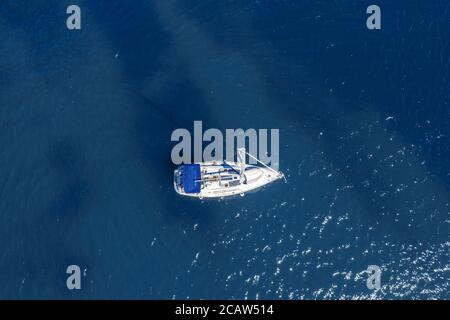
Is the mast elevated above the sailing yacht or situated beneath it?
elevated above

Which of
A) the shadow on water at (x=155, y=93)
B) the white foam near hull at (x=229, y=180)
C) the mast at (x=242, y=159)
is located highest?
the shadow on water at (x=155, y=93)

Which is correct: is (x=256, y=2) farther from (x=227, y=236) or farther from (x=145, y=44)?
(x=227, y=236)

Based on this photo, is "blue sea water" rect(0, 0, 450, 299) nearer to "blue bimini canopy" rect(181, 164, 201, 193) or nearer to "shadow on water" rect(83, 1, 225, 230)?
"shadow on water" rect(83, 1, 225, 230)

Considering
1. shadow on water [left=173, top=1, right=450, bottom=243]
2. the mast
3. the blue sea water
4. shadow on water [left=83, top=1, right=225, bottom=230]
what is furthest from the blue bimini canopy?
shadow on water [left=173, top=1, right=450, bottom=243]

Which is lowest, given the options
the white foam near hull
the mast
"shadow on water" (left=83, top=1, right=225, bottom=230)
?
the white foam near hull

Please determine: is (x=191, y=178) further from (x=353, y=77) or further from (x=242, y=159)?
(x=353, y=77)

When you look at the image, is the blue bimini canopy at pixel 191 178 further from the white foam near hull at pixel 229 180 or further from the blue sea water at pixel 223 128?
the blue sea water at pixel 223 128

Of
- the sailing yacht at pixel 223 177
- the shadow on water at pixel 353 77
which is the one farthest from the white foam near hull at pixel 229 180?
the shadow on water at pixel 353 77

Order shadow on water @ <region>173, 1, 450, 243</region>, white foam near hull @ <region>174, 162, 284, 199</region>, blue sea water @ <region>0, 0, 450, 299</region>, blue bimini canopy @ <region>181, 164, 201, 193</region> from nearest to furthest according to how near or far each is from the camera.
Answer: blue sea water @ <region>0, 0, 450, 299</region>
blue bimini canopy @ <region>181, 164, 201, 193</region>
white foam near hull @ <region>174, 162, 284, 199</region>
shadow on water @ <region>173, 1, 450, 243</region>
